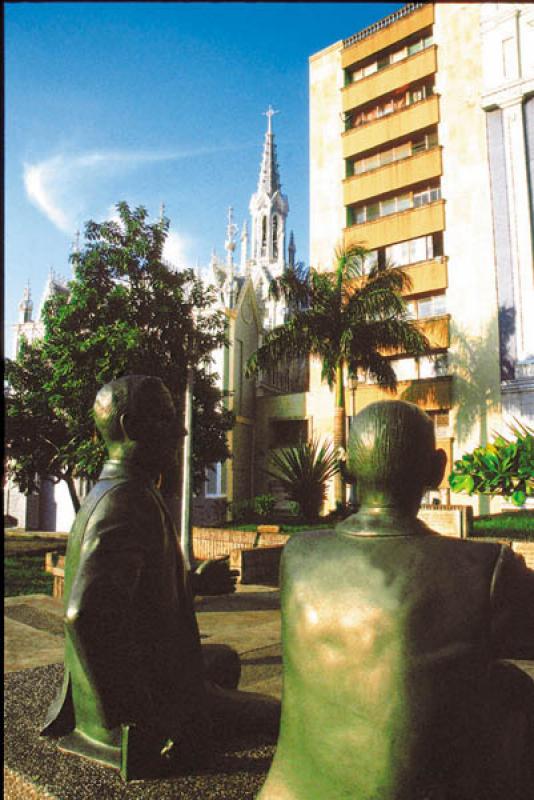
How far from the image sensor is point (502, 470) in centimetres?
1239

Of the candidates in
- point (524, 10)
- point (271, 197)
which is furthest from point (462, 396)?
point (271, 197)

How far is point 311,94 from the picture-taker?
2839cm

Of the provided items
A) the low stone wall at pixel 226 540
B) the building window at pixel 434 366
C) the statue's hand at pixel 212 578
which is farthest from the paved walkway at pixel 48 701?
the building window at pixel 434 366

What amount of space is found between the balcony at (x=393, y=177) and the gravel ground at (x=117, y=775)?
79.0 ft

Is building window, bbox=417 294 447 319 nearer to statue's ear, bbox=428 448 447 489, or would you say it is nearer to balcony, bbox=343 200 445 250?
balcony, bbox=343 200 445 250

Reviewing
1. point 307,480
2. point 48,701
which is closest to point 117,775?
point 48,701

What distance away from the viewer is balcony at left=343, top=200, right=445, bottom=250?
927 inches

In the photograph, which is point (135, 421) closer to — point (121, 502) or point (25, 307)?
point (121, 502)

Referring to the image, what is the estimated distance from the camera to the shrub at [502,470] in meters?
12.2

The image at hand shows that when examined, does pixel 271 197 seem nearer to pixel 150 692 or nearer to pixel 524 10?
Answer: pixel 524 10

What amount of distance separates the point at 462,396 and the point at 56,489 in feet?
61.5

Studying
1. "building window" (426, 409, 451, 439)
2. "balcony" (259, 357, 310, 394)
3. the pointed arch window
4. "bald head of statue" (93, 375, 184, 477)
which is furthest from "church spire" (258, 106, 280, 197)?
"bald head of statue" (93, 375, 184, 477)

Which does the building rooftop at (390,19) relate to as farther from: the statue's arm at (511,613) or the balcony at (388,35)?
the statue's arm at (511,613)

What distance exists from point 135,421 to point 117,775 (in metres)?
1.45
